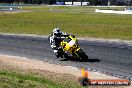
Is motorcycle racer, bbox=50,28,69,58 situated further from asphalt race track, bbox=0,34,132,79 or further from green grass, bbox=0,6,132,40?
green grass, bbox=0,6,132,40

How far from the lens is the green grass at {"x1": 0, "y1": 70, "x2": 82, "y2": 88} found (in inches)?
479

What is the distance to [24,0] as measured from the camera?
199500mm

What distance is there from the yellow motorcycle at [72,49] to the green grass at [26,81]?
4.31m

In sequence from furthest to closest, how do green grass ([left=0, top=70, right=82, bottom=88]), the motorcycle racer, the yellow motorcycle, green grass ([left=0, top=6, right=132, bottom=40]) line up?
1. green grass ([left=0, top=6, right=132, bottom=40])
2. the motorcycle racer
3. the yellow motorcycle
4. green grass ([left=0, top=70, right=82, bottom=88])

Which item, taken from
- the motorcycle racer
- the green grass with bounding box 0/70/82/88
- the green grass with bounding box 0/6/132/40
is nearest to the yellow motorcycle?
the motorcycle racer

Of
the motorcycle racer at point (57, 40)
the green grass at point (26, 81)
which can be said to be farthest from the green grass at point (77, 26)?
the green grass at point (26, 81)

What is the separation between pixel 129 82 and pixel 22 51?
10.5m

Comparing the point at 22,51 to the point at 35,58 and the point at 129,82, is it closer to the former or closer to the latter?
the point at 35,58

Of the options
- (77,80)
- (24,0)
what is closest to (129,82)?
(77,80)

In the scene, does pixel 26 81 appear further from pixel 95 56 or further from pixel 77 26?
pixel 77 26

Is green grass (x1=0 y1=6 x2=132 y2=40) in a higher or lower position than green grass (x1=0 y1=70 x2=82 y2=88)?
lower

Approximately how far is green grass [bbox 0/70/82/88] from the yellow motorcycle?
170 inches

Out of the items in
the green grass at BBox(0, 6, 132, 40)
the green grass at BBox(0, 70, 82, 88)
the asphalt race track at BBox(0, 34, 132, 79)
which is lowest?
the green grass at BBox(0, 6, 132, 40)

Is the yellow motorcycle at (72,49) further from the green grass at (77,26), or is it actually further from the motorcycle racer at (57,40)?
the green grass at (77,26)
